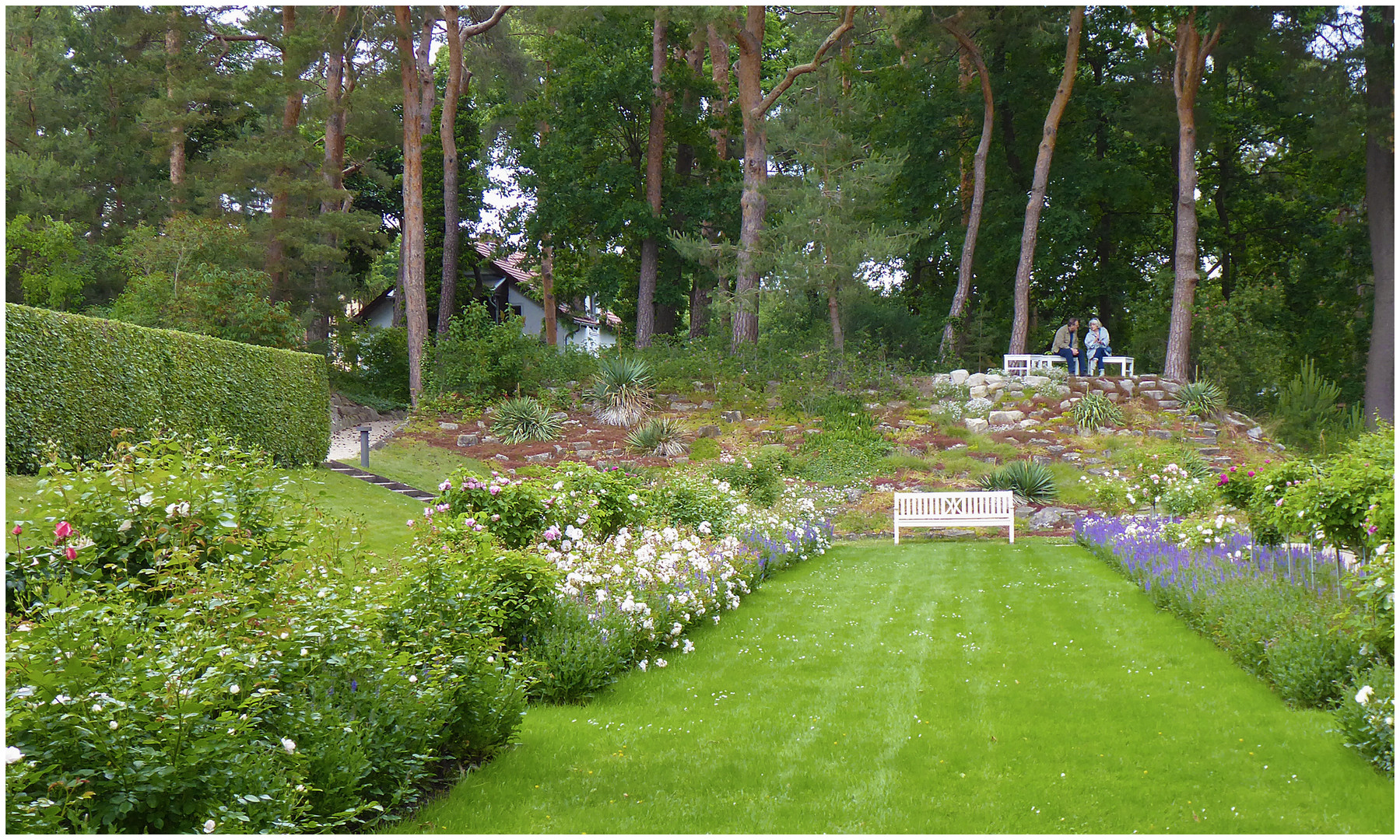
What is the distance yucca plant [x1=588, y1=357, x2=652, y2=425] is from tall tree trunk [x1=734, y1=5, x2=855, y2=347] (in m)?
2.39

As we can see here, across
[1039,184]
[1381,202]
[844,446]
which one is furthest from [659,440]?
[1381,202]

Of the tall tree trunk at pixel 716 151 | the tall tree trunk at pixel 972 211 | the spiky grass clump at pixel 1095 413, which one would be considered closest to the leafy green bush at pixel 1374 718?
the spiky grass clump at pixel 1095 413

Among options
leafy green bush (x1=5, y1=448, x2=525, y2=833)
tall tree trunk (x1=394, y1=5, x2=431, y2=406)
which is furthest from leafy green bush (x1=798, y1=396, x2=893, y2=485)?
leafy green bush (x1=5, y1=448, x2=525, y2=833)

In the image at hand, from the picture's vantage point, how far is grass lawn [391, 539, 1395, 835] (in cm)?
354

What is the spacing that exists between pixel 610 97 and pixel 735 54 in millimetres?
4798

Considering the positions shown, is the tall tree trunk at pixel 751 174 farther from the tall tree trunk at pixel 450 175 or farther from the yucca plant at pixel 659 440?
the tall tree trunk at pixel 450 175

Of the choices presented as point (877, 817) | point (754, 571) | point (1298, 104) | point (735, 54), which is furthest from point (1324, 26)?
point (877, 817)

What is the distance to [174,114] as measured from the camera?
21516 millimetres

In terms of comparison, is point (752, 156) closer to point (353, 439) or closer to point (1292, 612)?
point (353, 439)

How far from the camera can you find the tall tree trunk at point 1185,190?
18328 mm

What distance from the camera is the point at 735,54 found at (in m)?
25.3

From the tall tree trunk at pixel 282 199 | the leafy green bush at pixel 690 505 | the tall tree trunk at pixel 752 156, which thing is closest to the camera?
the leafy green bush at pixel 690 505

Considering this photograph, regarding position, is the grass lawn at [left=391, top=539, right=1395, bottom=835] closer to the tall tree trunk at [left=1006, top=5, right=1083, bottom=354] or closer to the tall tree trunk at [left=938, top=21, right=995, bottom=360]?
the tall tree trunk at [left=1006, top=5, right=1083, bottom=354]

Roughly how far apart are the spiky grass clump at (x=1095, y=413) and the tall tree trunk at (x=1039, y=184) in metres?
3.10
